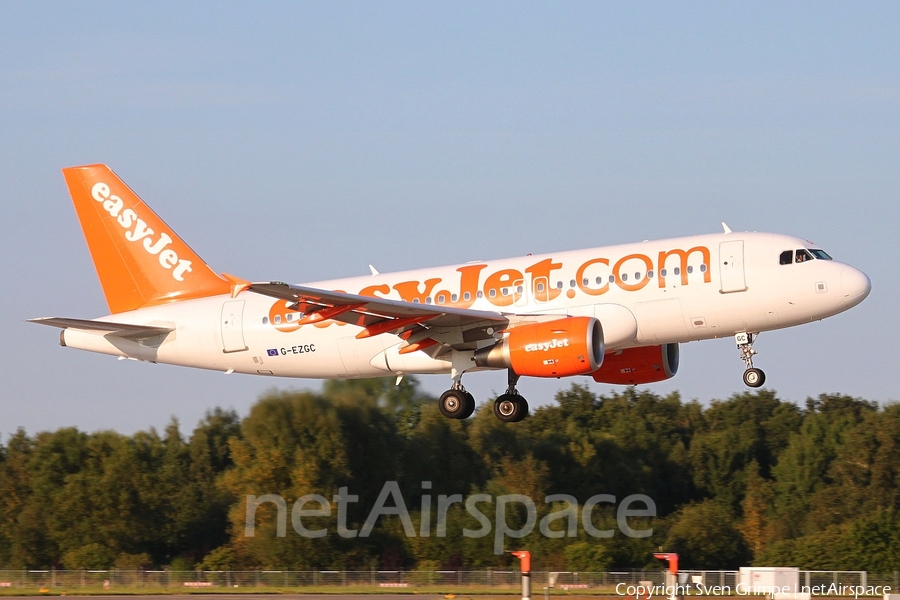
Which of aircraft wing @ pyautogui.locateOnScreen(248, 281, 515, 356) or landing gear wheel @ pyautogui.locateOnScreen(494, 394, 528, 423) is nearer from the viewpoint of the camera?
aircraft wing @ pyautogui.locateOnScreen(248, 281, 515, 356)

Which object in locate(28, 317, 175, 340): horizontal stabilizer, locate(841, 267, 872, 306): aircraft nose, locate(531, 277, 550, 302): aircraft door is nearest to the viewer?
locate(841, 267, 872, 306): aircraft nose

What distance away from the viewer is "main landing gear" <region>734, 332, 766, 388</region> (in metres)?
37.0

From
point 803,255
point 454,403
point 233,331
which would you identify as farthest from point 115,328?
point 803,255

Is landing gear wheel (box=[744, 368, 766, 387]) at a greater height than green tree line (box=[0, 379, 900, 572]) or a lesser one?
greater

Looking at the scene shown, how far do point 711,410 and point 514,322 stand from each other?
64.2 meters

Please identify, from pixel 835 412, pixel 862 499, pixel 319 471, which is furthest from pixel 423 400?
pixel 835 412

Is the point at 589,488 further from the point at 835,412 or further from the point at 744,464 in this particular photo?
the point at 835,412

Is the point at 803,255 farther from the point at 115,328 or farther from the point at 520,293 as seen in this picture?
the point at 115,328

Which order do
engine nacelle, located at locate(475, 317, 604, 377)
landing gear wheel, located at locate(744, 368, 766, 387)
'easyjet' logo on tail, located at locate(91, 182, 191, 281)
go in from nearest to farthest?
engine nacelle, located at locate(475, 317, 604, 377)
landing gear wheel, located at locate(744, 368, 766, 387)
'easyjet' logo on tail, located at locate(91, 182, 191, 281)

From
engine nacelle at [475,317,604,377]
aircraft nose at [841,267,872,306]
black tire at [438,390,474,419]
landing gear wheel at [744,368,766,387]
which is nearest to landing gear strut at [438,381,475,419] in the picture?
black tire at [438,390,474,419]

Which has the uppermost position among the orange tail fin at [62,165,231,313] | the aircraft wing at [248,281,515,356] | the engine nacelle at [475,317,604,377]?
the orange tail fin at [62,165,231,313]

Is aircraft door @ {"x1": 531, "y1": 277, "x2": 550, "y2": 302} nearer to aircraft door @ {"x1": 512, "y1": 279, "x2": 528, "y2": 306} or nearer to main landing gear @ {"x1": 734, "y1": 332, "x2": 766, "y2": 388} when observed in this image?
aircraft door @ {"x1": 512, "y1": 279, "x2": 528, "y2": 306}

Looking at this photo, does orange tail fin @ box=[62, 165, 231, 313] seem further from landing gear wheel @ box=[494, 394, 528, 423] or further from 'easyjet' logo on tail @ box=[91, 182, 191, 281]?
landing gear wheel @ box=[494, 394, 528, 423]

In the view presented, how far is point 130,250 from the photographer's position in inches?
1709
